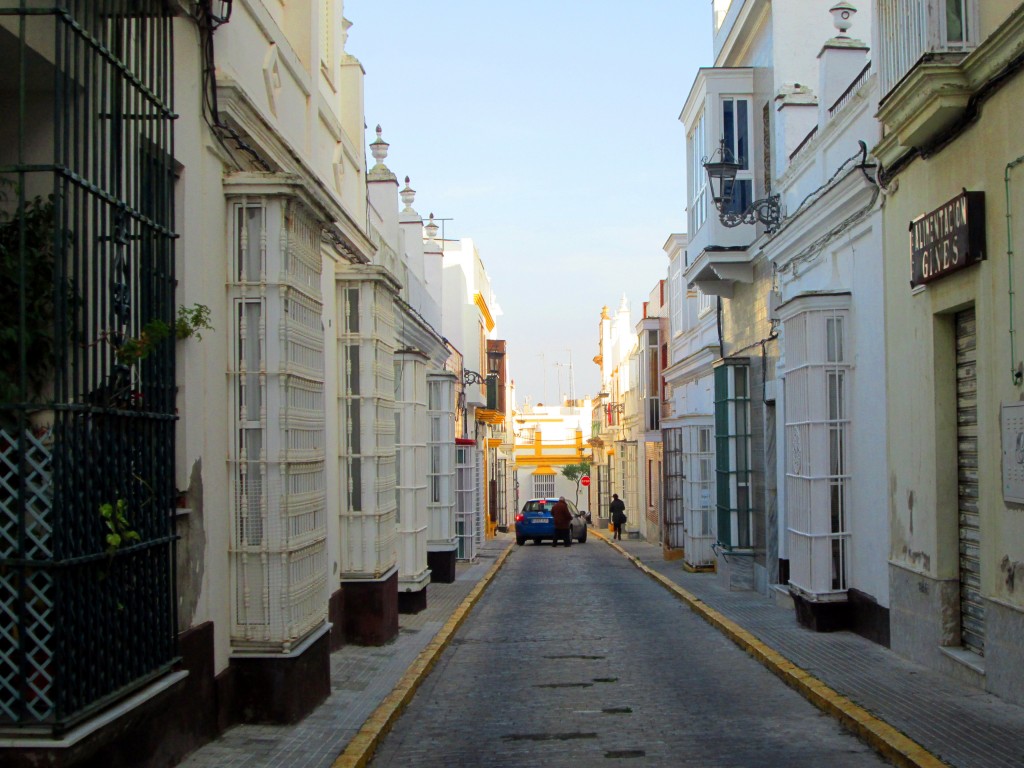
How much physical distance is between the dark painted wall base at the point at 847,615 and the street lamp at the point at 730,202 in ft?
17.7

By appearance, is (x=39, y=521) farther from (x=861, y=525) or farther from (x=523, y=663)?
(x=861, y=525)

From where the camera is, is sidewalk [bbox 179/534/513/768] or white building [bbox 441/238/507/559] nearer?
sidewalk [bbox 179/534/513/768]

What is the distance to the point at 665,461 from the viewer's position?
2647cm

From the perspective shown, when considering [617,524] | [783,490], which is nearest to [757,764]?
[783,490]

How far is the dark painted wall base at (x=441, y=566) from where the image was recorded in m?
20.2

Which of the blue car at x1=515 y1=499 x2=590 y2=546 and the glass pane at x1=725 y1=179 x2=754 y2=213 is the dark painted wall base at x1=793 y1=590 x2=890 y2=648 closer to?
the glass pane at x1=725 y1=179 x2=754 y2=213

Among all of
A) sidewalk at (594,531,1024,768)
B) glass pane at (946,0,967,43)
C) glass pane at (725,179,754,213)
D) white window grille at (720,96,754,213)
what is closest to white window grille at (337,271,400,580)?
sidewalk at (594,531,1024,768)

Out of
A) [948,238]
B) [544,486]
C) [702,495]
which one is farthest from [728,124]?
[544,486]

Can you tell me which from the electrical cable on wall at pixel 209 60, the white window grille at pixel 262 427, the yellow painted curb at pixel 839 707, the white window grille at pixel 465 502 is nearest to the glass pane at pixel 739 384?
the yellow painted curb at pixel 839 707

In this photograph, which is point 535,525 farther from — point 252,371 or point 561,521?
point 252,371

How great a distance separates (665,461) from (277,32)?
705 inches

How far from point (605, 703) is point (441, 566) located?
10.8 m

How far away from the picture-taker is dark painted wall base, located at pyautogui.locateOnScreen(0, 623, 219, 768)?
501 centimetres

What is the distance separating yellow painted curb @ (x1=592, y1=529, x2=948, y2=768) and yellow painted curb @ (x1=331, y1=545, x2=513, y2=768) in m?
3.28
